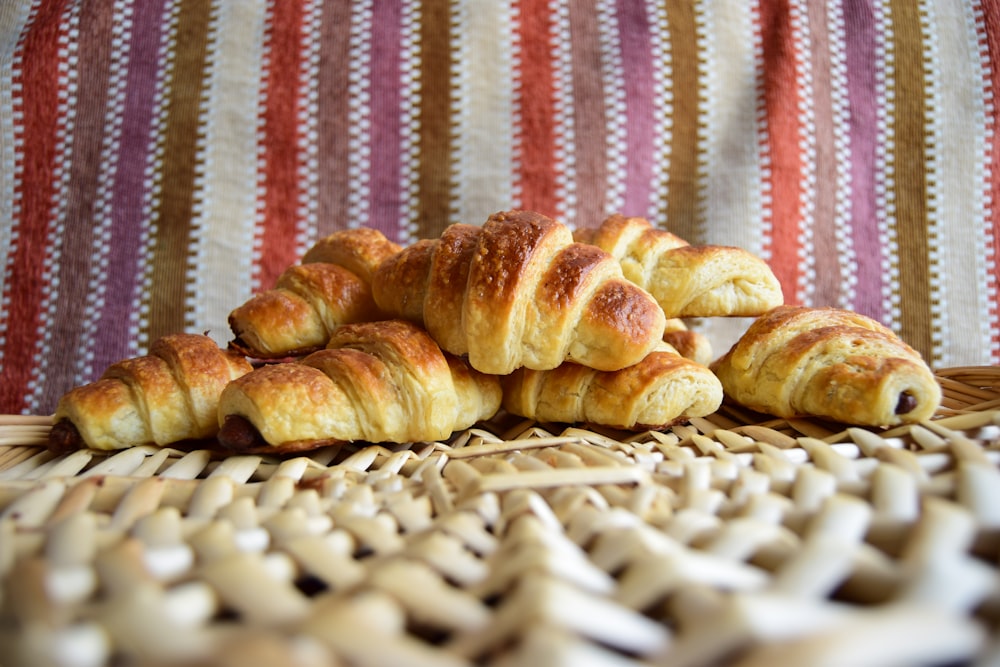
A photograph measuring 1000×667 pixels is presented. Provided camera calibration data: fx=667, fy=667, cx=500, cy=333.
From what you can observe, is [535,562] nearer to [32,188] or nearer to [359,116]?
[359,116]

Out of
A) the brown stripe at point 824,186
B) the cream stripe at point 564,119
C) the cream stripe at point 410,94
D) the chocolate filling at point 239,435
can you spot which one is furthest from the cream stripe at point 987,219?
the chocolate filling at point 239,435

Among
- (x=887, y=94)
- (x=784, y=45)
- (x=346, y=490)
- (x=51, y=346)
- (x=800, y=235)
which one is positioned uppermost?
(x=784, y=45)

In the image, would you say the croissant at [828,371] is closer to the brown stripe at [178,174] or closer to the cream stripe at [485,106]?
the cream stripe at [485,106]

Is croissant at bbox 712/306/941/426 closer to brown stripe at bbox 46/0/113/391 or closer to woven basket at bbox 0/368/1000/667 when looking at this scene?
woven basket at bbox 0/368/1000/667

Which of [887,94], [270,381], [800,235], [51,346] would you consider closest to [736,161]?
[800,235]

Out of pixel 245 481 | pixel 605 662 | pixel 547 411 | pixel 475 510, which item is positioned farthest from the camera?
pixel 547 411

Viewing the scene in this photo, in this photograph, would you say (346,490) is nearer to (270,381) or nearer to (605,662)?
(270,381)
